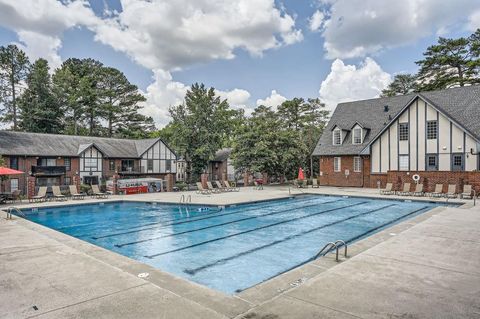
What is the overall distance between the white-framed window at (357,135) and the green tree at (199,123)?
44.3 feet

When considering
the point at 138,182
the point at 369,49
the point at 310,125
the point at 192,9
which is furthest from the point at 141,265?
the point at 310,125

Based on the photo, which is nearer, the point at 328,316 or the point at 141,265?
the point at 328,316

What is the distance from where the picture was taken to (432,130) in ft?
74.7

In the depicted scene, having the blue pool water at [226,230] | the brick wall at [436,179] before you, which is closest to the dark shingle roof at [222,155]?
the blue pool water at [226,230]

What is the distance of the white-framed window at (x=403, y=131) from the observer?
78.7ft

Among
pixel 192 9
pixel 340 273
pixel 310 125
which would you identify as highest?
A: pixel 192 9

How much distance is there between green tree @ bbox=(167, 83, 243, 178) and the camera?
32.5 metres

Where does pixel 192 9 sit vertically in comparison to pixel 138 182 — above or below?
above

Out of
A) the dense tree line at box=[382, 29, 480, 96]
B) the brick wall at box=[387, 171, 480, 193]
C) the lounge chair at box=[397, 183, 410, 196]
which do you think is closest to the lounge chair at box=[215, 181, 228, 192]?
Answer: the brick wall at box=[387, 171, 480, 193]

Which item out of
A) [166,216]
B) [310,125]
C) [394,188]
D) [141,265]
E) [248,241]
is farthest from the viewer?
[310,125]

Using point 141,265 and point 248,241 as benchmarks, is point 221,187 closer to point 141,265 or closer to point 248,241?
point 248,241

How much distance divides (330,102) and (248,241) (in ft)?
116

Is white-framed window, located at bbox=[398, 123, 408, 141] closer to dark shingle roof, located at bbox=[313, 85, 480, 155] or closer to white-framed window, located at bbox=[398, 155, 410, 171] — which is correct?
dark shingle roof, located at bbox=[313, 85, 480, 155]

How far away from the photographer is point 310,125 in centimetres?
3975
